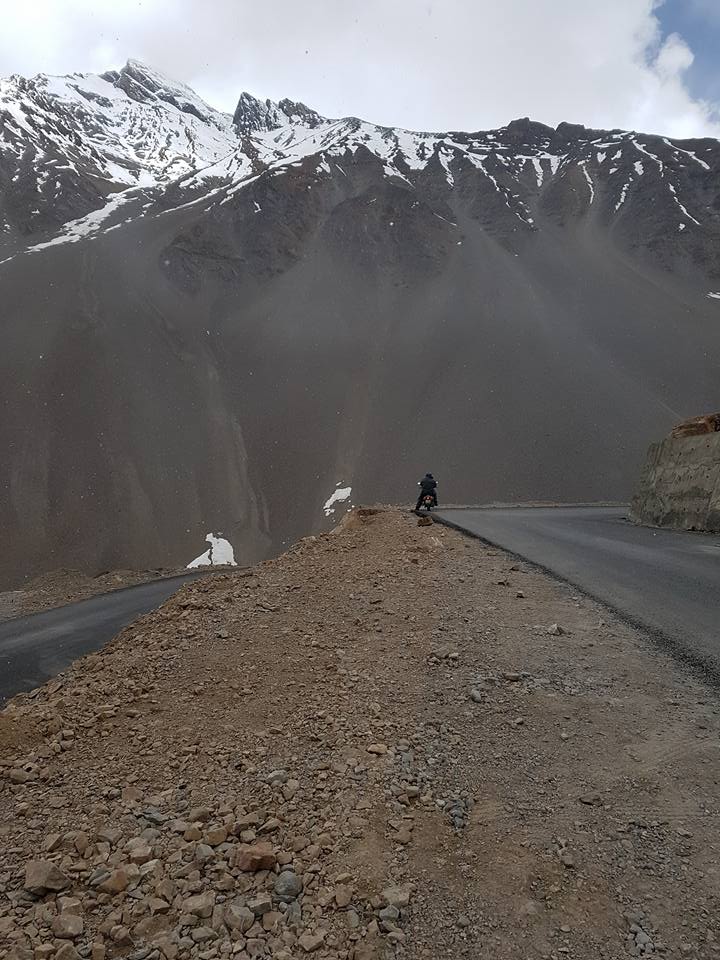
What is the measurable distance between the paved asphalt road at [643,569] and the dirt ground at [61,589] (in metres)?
13.9

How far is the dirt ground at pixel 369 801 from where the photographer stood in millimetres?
2035

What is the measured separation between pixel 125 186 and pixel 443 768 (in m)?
112

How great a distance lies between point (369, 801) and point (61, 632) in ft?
45.3

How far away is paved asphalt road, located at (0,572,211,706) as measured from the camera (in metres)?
11.1

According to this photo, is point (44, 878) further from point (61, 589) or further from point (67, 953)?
point (61, 589)

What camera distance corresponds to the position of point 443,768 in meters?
2.95

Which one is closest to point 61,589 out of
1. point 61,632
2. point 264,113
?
point 61,632

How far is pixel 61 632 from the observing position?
14.0 m

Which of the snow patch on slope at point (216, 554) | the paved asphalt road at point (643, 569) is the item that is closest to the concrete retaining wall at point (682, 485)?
the paved asphalt road at point (643, 569)

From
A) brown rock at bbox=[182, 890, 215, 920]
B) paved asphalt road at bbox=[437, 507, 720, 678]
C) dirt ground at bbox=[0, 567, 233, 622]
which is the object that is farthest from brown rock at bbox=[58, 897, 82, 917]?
dirt ground at bbox=[0, 567, 233, 622]

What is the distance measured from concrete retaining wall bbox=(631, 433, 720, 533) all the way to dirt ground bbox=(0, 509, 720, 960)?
360 inches

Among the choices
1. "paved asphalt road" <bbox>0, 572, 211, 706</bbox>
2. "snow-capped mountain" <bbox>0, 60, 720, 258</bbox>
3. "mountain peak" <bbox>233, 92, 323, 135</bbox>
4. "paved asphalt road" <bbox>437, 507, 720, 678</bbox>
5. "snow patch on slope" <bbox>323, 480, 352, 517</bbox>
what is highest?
"mountain peak" <bbox>233, 92, 323, 135</bbox>

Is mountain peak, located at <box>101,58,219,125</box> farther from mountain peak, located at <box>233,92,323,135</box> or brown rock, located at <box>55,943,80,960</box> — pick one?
brown rock, located at <box>55,943,80,960</box>

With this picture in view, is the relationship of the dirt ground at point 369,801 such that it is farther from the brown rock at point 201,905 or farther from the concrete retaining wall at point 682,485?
the concrete retaining wall at point 682,485
